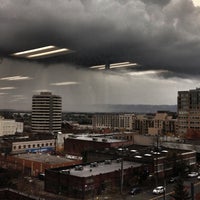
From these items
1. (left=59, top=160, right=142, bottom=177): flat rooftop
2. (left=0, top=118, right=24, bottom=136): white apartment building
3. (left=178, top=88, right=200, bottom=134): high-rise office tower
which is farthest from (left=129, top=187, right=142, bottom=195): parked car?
(left=0, top=118, right=24, bottom=136): white apartment building

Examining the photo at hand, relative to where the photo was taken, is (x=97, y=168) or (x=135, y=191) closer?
(x=135, y=191)

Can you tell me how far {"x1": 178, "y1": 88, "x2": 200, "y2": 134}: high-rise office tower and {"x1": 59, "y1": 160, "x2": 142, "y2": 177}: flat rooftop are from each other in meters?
6.76

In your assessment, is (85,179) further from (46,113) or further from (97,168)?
(46,113)

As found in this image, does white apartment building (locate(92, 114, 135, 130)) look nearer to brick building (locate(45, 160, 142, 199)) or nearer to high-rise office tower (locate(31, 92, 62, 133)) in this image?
high-rise office tower (locate(31, 92, 62, 133))

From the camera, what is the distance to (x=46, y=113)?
46.5ft

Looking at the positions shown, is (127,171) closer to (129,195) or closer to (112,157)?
(129,195)

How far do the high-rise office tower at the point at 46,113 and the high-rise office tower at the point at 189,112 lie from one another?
5.63 meters

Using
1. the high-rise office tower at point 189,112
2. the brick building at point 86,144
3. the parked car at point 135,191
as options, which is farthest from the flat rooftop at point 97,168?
the high-rise office tower at point 189,112

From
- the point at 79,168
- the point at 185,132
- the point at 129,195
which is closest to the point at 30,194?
the point at 79,168

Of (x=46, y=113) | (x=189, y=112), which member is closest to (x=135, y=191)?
(x=189, y=112)

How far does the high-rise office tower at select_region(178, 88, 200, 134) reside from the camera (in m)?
11.8

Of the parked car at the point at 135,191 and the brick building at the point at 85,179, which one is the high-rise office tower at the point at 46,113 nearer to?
the brick building at the point at 85,179

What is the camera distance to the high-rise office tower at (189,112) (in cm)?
1184

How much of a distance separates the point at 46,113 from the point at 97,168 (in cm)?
949
